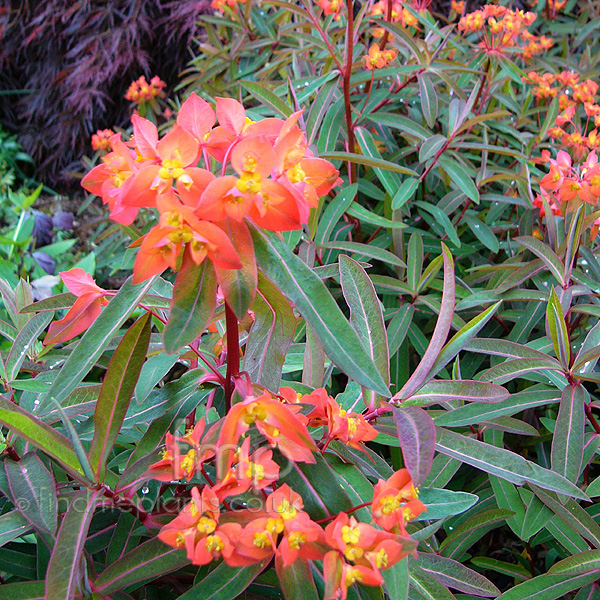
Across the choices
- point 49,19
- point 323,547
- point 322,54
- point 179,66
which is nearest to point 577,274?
point 323,547

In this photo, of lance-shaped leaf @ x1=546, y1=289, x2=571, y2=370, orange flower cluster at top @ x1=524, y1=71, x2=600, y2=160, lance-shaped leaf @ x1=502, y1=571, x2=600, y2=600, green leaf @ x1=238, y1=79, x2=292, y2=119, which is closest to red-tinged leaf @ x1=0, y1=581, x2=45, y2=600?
lance-shaped leaf @ x1=502, y1=571, x2=600, y2=600

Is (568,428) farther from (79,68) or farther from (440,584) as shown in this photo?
(79,68)

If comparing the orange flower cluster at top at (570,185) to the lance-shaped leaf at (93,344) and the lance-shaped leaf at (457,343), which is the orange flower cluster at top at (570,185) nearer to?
the lance-shaped leaf at (457,343)

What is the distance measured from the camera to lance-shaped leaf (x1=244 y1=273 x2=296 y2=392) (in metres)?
0.51

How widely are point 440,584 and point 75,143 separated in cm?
365

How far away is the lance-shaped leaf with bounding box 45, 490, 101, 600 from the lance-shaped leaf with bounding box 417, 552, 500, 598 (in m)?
0.36

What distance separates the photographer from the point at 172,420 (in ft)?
1.89

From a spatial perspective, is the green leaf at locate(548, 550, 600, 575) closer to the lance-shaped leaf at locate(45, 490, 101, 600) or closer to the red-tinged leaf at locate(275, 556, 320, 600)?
the red-tinged leaf at locate(275, 556, 320, 600)

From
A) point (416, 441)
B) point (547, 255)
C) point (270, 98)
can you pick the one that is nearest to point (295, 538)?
point (416, 441)

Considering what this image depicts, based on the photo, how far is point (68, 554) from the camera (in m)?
0.42

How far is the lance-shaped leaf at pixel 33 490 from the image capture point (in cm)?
48

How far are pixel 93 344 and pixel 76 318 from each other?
4.0 inches

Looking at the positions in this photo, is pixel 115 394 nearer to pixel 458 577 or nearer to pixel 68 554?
pixel 68 554

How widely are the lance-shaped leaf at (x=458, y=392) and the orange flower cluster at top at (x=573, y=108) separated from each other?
2.67 ft
